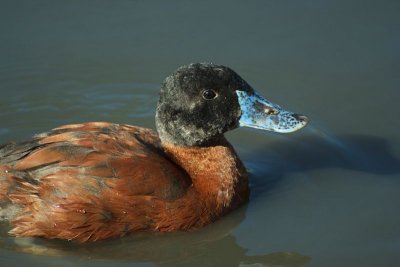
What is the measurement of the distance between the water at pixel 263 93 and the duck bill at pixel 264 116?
80 centimetres

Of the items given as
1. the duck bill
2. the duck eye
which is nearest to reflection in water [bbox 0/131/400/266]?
the duck bill

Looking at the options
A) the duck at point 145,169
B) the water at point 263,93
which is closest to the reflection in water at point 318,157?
the water at point 263,93

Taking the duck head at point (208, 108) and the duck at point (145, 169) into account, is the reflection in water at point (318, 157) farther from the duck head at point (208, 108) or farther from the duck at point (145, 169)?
the duck head at point (208, 108)

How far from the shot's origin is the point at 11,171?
261 inches

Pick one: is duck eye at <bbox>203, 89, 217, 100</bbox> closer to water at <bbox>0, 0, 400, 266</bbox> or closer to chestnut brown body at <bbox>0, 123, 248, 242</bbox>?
chestnut brown body at <bbox>0, 123, 248, 242</bbox>

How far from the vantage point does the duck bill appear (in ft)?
23.3

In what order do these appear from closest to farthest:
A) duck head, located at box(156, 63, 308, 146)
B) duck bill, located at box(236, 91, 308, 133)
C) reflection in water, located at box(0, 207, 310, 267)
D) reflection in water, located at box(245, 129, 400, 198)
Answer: reflection in water, located at box(0, 207, 310, 267), duck head, located at box(156, 63, 308, 146), duck bill, located at box(236, 91, 308, 133), reflection in water, located at box(245, 129, 400, 198)

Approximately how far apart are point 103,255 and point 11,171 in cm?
112

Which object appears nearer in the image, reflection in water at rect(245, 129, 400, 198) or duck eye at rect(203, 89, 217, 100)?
duck eye at rect(203, 89, 217, 100)

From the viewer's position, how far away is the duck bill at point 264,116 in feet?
23.3

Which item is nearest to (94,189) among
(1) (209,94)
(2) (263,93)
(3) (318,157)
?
(1) (209,94)

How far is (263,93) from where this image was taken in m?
9.11

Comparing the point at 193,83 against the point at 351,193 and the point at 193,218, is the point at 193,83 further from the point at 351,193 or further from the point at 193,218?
the point at 351,193

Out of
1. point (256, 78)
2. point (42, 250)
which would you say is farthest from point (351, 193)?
point (42, 250)
